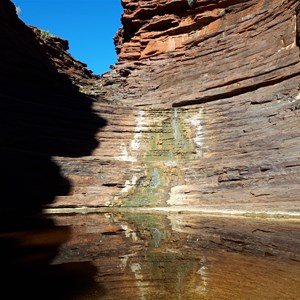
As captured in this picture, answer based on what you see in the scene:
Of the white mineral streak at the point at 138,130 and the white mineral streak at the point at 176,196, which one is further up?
the white mineral streak at the point at 138,130

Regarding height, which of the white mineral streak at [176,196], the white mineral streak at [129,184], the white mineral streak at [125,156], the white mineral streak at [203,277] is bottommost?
the white mineral streak at [203,277]

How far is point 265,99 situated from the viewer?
3012 cm

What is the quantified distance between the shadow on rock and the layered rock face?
7.07ft

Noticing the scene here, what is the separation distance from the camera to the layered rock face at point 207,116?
24406mm

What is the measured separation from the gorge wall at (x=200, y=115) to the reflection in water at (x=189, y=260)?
8322 millimetres

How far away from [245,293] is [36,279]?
4465mm

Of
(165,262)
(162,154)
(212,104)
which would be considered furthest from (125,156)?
(165,262)

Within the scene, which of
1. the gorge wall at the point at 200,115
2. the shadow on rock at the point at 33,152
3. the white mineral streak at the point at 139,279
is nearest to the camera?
the white mineral streak at the point at 139,279

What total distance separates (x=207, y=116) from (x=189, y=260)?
25.6 metres

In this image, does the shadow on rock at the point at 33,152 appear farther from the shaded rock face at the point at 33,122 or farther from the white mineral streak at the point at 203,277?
the white mineral streak at the point at 203,277

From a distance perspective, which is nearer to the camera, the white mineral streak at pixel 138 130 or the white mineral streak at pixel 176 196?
the white mineral streak at pixel 176 196

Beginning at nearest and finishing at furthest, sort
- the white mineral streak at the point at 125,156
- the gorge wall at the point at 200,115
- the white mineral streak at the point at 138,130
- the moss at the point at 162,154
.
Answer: the gorge wall at the point at 200,115, the moss at the point at 162,154, the white mineral streak at the point at 125,156, the white mineral streak at the point at 138,130

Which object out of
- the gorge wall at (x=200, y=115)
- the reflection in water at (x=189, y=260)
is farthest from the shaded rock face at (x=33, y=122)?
the reflection in water at (x=189, y=260)

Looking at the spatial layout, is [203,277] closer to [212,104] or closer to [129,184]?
[129,184]
